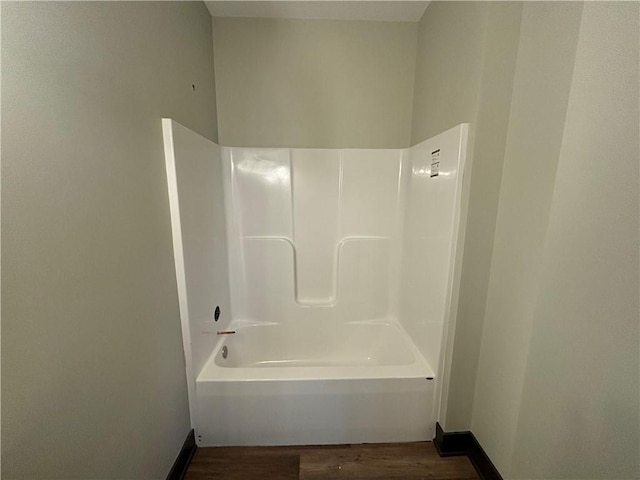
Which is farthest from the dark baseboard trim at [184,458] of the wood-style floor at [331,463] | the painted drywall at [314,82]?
the painted drywall at [314,82]

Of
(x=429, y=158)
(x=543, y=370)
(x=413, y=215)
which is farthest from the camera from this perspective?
(x=413, y=215)

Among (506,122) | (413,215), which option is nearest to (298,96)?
(413,215)

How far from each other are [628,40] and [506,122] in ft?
1.42

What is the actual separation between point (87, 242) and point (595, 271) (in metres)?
1.46

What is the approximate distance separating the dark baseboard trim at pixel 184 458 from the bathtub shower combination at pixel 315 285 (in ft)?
0.17

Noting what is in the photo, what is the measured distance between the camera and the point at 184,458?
4.33 feet

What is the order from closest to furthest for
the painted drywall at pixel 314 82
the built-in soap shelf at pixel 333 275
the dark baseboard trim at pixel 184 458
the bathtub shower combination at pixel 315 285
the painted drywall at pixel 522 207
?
the painted drywall at pixel 522 207 < the dark baseboard trim at pixel 184 458 < the bathtub shower combination at pixel 315 285 < the painted drywall at pixel 314 82 < the built-in soap shelf at pixel 333 275

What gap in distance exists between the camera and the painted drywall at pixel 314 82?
1.77 meters

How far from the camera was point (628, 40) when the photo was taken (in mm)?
690

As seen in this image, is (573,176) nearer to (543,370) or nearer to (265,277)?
(543,370)

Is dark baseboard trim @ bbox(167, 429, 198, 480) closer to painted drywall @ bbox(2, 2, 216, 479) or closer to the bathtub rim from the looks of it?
painted drywall @ bbox(2, 2, 216, 479)

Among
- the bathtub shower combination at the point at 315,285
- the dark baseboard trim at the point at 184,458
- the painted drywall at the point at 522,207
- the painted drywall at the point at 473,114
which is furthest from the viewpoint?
the bathtub shower combination at the point at 315,285

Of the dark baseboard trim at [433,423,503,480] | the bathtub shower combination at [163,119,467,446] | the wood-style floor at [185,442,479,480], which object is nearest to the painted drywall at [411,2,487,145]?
the bathtub shower combination at [163,119,467,446]

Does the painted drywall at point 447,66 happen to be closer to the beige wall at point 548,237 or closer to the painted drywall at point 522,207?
the beige wall at point 548,237
